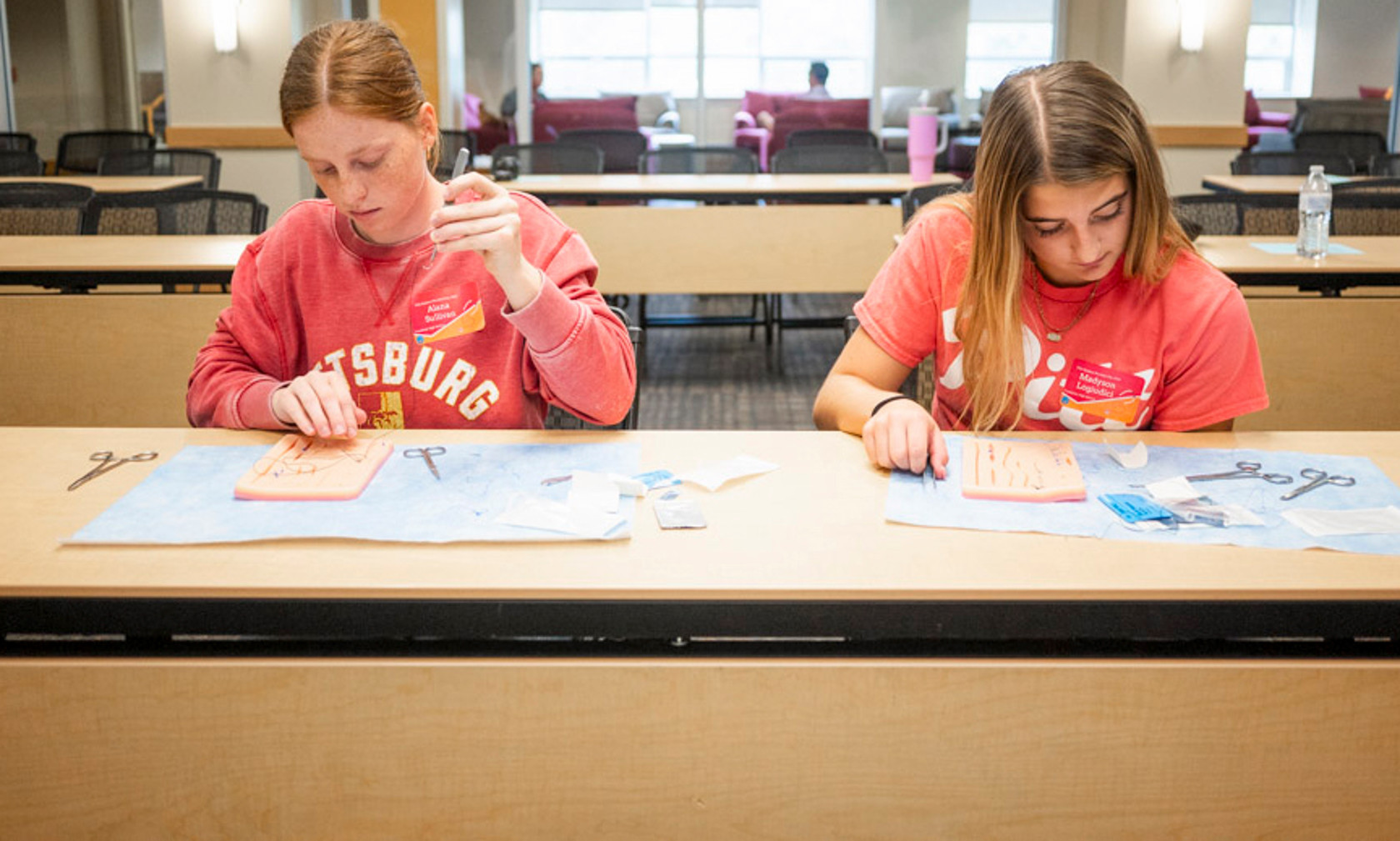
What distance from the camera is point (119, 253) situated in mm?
3229

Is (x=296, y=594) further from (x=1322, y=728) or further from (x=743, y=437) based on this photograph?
(x=1322, y=728)

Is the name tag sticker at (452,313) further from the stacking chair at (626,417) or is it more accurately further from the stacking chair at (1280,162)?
the stacking chair at (1280,162)

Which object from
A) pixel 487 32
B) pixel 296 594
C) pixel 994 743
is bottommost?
pixel 994 743

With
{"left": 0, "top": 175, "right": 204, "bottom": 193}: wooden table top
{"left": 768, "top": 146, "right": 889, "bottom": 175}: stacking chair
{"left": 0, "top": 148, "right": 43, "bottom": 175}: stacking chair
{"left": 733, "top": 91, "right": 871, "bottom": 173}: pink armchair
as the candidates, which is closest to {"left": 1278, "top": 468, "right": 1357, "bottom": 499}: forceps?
{"left": 768, "top": 146, "right": 889, "bottom": 175}: stacking chair

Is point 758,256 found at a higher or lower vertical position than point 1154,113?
lower

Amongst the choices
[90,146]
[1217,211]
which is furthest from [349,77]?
[90,146]

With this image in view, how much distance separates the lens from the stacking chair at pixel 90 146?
22.5ft

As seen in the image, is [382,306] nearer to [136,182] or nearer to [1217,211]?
[1217,211]

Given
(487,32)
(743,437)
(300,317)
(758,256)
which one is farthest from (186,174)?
(743,437)

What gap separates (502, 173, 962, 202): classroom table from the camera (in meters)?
5.20

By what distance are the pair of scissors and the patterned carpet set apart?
90.7 inches

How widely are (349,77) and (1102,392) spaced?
1.04m

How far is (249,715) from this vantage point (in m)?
1.15

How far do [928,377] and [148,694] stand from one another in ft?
4.90
